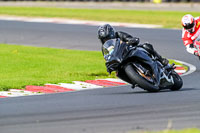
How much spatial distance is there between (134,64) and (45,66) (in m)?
5.73

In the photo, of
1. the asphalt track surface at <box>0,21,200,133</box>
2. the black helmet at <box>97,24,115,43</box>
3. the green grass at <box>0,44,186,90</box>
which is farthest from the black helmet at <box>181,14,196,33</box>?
the black helmet at <box>97,24,115,43</box>

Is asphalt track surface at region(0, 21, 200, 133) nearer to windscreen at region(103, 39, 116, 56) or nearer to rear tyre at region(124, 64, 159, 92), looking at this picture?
rear tyre at region(124, 64, 159, 92)

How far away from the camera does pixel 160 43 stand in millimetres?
20984

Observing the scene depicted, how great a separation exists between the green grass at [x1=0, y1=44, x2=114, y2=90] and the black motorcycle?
2680mm

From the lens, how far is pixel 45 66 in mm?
15453

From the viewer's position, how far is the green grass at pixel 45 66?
13.0 meters

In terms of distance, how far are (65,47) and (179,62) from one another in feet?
17.7

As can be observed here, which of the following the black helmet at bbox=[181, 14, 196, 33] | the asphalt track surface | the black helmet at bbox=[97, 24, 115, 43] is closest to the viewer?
the asphalt track surface

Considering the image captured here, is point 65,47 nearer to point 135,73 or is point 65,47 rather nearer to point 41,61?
point 41,61

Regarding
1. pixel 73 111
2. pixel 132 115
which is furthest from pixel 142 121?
pixel 73 111

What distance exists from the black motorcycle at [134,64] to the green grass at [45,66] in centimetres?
268

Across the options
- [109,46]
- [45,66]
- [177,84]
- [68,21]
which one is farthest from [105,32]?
[68,21]

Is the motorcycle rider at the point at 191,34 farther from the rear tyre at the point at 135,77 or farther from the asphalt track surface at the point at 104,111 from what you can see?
the rear tyre at the point at 135,77

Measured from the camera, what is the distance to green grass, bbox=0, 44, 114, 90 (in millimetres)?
13023
